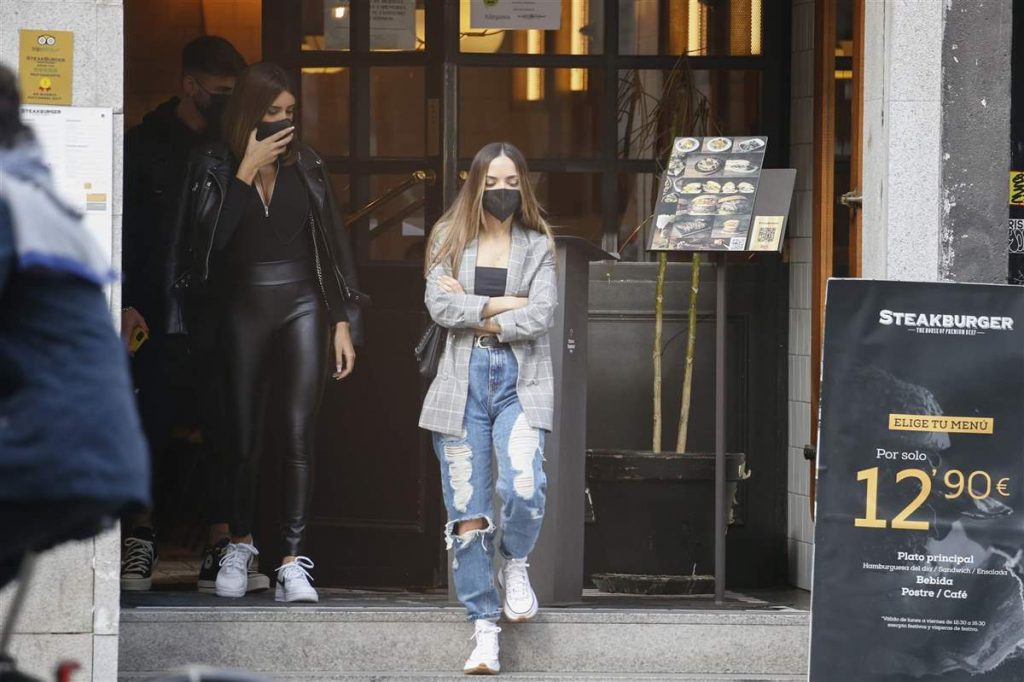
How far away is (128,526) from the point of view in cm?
763

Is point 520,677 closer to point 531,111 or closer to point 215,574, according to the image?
point 215,574

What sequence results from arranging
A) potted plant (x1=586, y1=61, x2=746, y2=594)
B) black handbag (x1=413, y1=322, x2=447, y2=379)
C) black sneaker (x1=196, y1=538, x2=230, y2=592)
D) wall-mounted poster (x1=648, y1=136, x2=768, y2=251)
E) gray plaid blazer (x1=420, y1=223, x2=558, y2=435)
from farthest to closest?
potted plant (x1=586, y1=61, x2=746, y2=594) → black sneaker (x1=196, y1=538, x2=230, y2=592) → wall-mounted poster (x1=648, y1=136, x2=768, y2=251) → black handbag (x1=413, y1=322, x2=447, y2=379) → gray plaid blazer (x1=420, y1=223, x2=558, y2=435)

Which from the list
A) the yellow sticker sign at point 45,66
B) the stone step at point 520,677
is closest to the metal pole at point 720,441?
the stone step at point 520,677

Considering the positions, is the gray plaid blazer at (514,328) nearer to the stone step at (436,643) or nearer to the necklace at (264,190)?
the stone step at (436,643)

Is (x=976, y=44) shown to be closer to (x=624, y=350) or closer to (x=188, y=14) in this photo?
(x=624, y=350)

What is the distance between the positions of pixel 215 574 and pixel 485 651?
148cm

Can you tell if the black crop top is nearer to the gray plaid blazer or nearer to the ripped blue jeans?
the gray plaid blazer

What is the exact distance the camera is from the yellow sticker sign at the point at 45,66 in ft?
19.9

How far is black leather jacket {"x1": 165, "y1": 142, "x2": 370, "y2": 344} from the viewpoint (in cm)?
715

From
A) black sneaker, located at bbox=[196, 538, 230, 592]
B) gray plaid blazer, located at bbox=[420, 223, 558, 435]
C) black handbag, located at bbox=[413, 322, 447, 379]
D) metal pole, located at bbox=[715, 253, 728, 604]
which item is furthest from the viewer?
black sneaker, located at bbox=[196, 538, 230, 592]

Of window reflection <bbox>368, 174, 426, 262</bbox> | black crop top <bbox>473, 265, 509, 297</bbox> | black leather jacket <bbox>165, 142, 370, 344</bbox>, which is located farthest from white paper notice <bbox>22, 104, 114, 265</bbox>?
window reflection <bbox>368, 174, 426, 262</bbox>

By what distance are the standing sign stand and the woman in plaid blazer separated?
0.69 meters

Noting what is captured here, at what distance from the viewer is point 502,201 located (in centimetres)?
655

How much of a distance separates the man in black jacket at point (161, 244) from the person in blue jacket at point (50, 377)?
4.30 m
